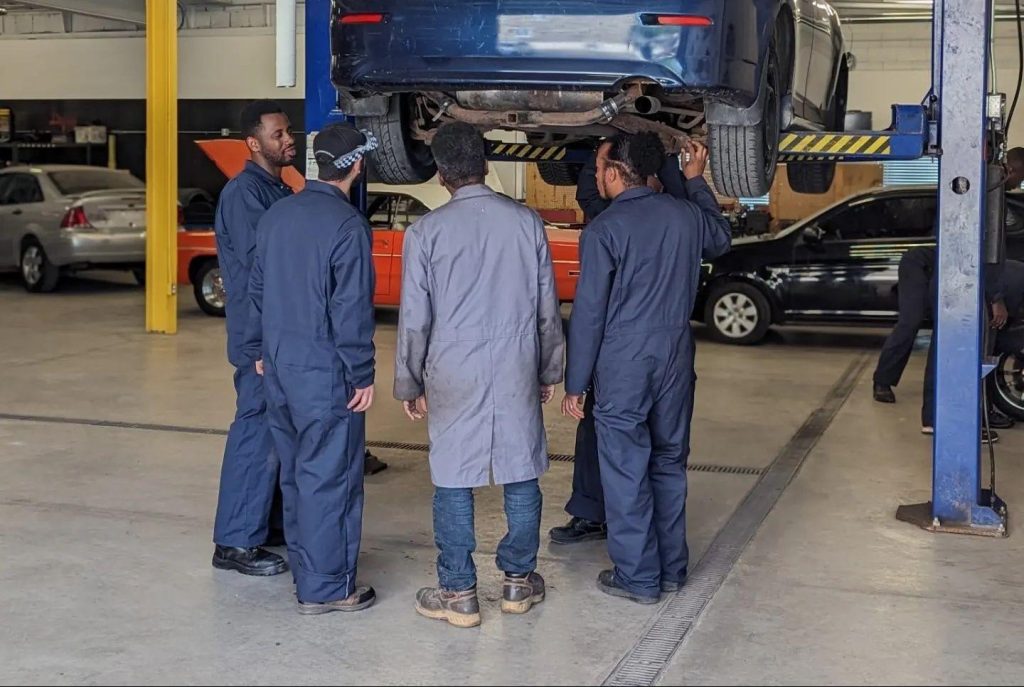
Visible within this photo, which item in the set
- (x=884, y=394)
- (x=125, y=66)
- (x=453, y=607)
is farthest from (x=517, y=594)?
(x=125, y=66)

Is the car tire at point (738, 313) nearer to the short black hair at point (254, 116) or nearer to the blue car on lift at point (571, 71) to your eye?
the blue car on lift at point (571, 71)

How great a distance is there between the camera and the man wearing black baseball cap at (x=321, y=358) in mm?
4156

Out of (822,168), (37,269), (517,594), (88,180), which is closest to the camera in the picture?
(517,594)

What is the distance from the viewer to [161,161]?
1177 centimetres

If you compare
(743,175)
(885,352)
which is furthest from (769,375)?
(743,175)

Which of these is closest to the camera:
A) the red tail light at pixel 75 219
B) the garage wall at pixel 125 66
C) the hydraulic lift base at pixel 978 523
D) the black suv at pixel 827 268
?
the hydraulic lift base at pixel 978 523

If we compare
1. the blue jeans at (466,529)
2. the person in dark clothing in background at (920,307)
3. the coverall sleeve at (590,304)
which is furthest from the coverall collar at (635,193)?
the person in dark clothing in background at (920,307)

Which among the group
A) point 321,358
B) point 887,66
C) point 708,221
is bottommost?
point 321,358

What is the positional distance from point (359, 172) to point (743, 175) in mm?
1568

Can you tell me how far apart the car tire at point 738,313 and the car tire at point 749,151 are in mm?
6304

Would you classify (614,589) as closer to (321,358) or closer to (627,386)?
(627,386)

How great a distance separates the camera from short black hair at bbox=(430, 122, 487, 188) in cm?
415

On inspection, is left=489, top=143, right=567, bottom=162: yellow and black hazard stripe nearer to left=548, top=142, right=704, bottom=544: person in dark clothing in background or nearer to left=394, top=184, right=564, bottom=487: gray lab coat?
left=548, top=142, right=704, bottom=544: person in dark clothing in background

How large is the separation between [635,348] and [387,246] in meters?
8.03
